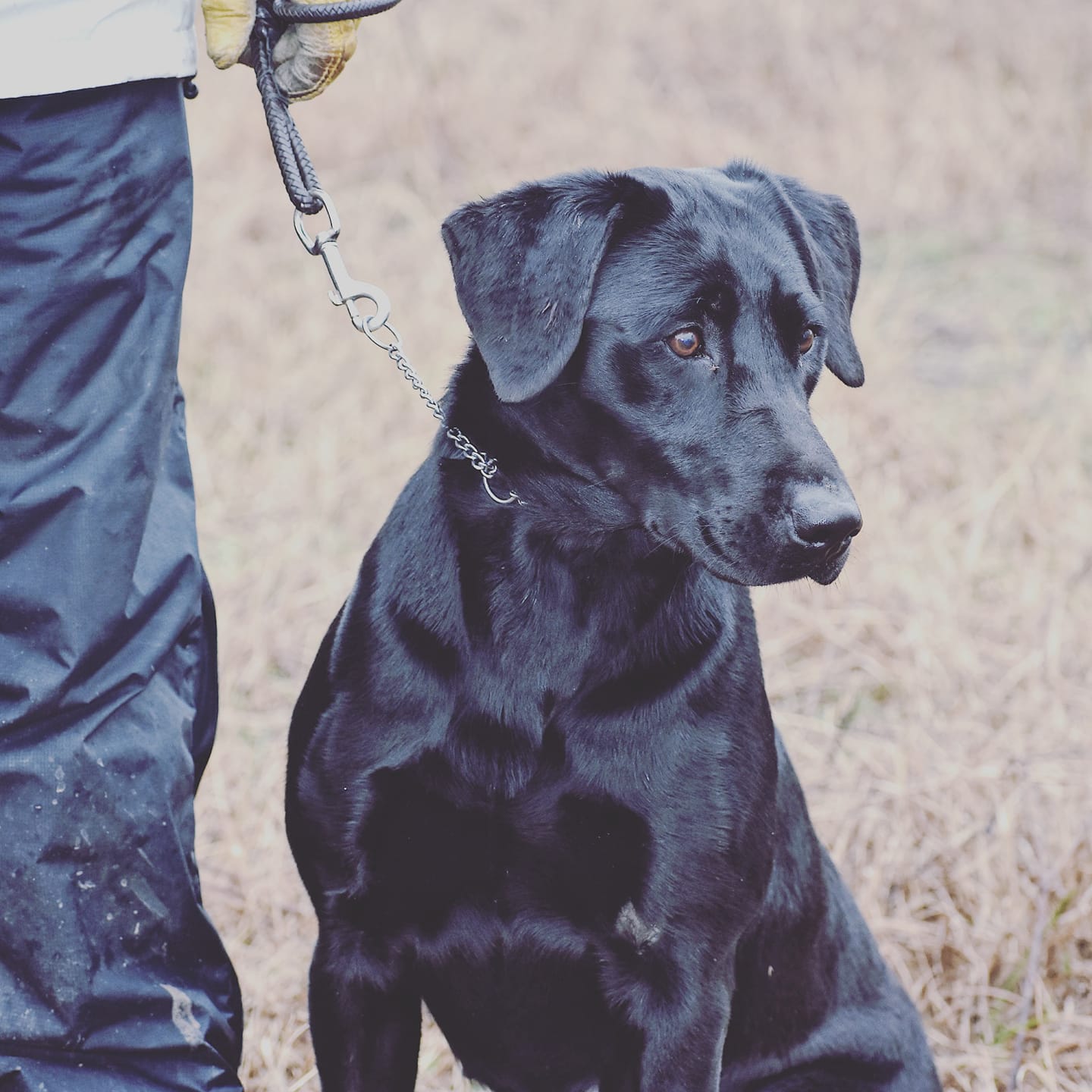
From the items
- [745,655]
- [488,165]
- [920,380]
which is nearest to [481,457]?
[745,655]

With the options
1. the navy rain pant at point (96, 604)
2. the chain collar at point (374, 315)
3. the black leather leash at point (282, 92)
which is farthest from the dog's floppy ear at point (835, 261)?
the navy rain pant at point (96, 604)

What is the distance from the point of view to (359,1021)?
2.12m

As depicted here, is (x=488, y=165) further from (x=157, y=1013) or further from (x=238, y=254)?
(x=157, y=1013)

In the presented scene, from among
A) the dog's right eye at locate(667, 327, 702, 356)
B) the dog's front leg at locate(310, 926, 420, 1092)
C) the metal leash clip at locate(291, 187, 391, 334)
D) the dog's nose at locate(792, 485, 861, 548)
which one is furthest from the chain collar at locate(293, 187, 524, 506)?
the dog's front leg at locate(310, 926, 420, 1092)

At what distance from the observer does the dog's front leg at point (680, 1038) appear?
1.97 m

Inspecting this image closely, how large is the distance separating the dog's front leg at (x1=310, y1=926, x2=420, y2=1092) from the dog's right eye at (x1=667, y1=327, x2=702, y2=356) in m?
0.88

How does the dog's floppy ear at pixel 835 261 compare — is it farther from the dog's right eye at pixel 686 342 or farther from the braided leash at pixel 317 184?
the braided leash at pixel 317 184

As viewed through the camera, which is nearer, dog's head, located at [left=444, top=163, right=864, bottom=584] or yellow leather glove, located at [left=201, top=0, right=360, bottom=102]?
dog's head, located at [left=444, top=163, right=864, bottom=584]

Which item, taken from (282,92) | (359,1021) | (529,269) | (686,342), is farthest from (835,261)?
(359,1021)

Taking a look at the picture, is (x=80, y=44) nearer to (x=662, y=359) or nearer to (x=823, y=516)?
(x=662, y=359)

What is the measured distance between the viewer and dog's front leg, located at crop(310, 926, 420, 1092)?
2.09 metres

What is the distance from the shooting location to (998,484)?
452 cm

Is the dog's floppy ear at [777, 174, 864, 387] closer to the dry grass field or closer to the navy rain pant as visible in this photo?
the navy rain pant

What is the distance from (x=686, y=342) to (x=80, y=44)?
79cm
